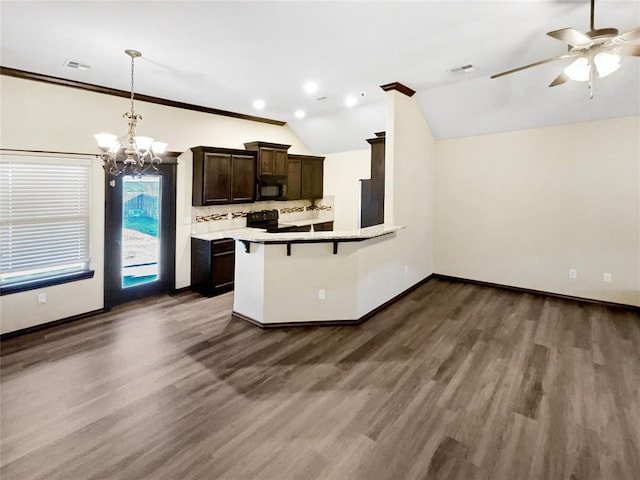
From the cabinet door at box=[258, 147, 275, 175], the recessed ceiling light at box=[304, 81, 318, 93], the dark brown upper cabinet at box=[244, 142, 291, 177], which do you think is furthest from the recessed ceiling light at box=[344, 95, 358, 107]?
the cabinet door at box=[258, 147, 275, 175]

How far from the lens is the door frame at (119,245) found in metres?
4.63

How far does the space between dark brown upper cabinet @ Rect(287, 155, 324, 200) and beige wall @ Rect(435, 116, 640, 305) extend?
247cm

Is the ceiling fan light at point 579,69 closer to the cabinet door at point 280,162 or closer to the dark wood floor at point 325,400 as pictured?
the dark wood floor at point 325,400

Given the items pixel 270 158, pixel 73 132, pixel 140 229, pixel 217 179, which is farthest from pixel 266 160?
pixel 73 132

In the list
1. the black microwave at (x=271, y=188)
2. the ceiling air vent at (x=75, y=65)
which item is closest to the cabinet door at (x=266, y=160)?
the black microwave at (x=271, y=188)

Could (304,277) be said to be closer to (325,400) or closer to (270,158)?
(325,400)

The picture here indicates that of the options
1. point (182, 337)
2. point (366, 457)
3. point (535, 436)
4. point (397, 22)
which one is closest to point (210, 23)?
point (397, 22)

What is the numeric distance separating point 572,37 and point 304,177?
5268 millimetres

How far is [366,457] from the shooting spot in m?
2.15

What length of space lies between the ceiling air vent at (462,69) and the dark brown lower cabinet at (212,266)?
3725 mm

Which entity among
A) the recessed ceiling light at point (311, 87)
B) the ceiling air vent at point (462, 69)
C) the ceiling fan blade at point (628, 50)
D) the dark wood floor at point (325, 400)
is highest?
the recessed ceiling light at point (311, 87)

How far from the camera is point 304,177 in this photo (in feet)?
23.5

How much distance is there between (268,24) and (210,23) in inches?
18.6

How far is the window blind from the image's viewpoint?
12.6 feet
